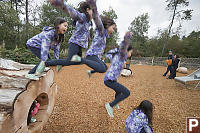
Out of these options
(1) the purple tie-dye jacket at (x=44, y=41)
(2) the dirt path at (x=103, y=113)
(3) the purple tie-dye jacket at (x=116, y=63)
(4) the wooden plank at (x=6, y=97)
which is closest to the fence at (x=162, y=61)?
(2) the dirt path at (x=103, y=113)

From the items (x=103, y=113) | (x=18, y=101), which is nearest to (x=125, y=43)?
(x=18, y=101)

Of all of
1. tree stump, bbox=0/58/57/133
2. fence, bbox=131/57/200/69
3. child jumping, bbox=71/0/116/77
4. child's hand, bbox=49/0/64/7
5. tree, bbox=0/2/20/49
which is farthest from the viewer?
fence, bbox=131/57/200/69

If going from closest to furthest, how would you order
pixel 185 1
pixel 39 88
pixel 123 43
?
pixel 123 43, pixel 39 88, pixel 185 1

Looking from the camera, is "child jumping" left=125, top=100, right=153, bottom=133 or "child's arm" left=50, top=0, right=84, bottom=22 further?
"child jumping" left=125, top=100, right=153, bottom=133

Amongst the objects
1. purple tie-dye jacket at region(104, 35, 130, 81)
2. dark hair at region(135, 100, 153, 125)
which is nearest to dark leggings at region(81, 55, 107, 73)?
purple tie-dye jacket at region(104, 35, 130, 81)

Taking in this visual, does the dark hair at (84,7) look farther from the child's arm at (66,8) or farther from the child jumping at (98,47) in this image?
the child jumping at (98,47)

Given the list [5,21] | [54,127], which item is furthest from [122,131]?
[5,21]

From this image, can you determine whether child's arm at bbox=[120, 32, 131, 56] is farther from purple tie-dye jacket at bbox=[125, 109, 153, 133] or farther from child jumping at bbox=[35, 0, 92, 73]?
purple tie-dye jacket at bbox=[125, 109, 153, 133]

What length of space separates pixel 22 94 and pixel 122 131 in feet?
6.51

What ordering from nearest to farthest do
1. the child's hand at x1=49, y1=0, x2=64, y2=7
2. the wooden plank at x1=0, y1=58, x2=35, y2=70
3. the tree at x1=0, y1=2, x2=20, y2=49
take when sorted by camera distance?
the child's hand at x1=49, y1=0, x2=64, y2=7
the wooden plank at x1=0, y1=58, x2=35, y2=70
the tree at x1=0, y1=2, x2=20, y2=49

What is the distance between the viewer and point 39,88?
169cm

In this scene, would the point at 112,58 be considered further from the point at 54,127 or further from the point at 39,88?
the point at 54,127

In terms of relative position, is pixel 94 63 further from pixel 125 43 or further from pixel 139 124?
pixel 139 124

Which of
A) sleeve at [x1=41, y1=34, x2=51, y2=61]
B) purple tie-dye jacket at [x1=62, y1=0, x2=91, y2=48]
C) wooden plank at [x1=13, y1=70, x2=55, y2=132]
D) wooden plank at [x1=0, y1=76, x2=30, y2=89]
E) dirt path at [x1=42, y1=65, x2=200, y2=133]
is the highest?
purple tie-dye jacket at [x1=62, y1=0, x2=91, y2=48]
